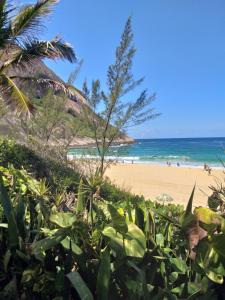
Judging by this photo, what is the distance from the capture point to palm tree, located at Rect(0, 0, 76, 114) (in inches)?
457

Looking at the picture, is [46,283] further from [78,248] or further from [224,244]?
[224,244]

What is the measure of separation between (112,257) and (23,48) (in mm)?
11480

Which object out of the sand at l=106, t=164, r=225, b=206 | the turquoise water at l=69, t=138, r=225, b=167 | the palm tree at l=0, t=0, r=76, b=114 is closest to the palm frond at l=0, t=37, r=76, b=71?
the palm tree at l=0, t=0, r=76, b=114

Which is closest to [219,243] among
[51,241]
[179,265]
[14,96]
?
[179,265]

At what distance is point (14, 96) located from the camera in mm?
11539

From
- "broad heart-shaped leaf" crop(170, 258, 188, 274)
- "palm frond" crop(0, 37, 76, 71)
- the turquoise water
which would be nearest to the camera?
"broad heart-shaped leaf" crop(170, 258, 188, 274)

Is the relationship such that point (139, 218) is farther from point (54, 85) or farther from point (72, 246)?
point (54, 85)

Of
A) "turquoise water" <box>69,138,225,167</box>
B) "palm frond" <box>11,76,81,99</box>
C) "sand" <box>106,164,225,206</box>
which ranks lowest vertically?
"sand" <box>106,164,225,206</box>

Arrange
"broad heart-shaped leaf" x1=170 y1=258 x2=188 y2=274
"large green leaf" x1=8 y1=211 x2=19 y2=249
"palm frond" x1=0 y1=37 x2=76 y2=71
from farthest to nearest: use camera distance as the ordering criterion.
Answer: "palm frond" x1=0 y1=37 x2=76 y2=71
"large green leaf" x1=8 y1=211 x2=19 y2=249
"broad heart-shaped leaf" x1=170 y1=258 x2=188 y2=274

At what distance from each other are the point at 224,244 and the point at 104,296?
59 cm

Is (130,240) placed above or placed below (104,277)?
above

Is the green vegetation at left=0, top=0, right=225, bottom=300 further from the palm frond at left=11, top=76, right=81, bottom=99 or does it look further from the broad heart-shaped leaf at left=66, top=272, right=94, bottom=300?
the palm frond at left=11, top=76, right=81, bottom=99

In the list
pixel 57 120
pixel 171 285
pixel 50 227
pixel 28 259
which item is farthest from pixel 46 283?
pixel 57 120

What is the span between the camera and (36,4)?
12047 millimetres
